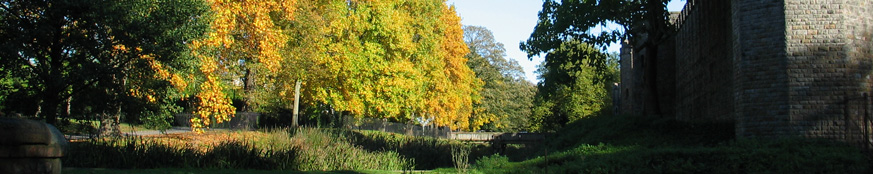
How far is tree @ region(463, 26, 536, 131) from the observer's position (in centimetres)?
6281

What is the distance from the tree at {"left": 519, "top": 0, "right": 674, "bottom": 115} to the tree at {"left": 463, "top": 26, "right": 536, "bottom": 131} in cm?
3218

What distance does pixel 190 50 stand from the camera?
61.7 feet

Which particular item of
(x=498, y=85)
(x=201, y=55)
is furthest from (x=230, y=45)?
(x=498, y=85)

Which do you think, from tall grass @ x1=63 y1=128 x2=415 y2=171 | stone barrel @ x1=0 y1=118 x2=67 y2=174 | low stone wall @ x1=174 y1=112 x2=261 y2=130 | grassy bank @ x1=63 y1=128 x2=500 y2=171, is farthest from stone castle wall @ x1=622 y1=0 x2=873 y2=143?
low stone wall @ x1=174 y1=112 x2=261 y2=130

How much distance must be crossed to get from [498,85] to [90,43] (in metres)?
48.7

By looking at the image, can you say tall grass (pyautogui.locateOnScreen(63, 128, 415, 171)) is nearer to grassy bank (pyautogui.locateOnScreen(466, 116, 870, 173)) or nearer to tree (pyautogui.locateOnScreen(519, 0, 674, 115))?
grassy bank (pyautogui.locateOnScreen(466, 116, 870, 173))

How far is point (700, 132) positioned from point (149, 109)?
14.9 meters

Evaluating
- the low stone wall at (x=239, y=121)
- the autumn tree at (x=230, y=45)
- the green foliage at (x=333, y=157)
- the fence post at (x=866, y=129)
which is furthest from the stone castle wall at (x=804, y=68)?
the low stone wall at (x=239, y=121)

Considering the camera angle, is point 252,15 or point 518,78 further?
point 518,78

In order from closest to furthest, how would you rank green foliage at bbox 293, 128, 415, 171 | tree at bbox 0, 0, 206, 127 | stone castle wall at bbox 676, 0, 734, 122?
tree at bbox 0, 0, 206, 127, green foliage at bbox 293, 128, 415, 171, stone castle wall at bbox 676, 0, 734, 122

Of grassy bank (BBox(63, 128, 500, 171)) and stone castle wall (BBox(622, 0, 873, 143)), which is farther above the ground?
stone castle wall (BBox(622, 0, 873, 143))

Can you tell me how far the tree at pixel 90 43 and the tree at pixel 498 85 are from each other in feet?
142

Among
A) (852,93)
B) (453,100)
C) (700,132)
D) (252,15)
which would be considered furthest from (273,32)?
(453,100)

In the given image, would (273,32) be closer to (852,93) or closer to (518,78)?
(852,93)
